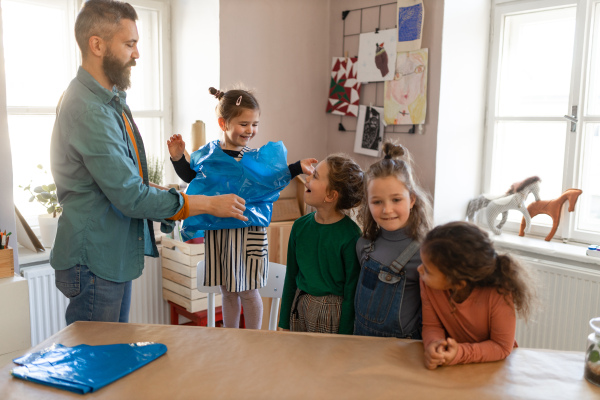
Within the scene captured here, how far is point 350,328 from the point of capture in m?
1.66

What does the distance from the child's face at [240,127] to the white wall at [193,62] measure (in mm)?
924

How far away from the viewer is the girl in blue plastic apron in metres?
1.97

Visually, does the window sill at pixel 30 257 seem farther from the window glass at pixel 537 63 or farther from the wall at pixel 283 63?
the window glass at pixel 537 63

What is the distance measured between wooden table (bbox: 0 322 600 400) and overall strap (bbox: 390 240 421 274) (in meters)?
0.23

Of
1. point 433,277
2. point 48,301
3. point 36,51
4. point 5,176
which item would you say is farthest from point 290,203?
point 433,277

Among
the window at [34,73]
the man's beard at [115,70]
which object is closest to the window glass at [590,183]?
the man's beard at [115,70]

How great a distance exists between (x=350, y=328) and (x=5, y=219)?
60.6 inches

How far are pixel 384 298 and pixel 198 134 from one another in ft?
5.49

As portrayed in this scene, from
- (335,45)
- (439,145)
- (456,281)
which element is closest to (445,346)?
(456,281)

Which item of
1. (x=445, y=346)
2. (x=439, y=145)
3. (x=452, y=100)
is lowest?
(x=445, y=346)

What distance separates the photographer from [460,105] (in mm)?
2855

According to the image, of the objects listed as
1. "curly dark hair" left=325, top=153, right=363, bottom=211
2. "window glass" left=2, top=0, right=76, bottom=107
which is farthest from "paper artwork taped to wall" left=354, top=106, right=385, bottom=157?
"window glass" left=2, top=0, right=76, bottom=107

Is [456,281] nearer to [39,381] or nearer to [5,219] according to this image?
[39,381]

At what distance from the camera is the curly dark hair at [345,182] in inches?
69.1
